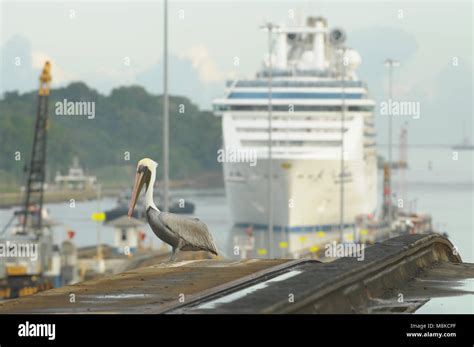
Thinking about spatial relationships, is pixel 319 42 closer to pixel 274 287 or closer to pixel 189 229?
pixel 189 229

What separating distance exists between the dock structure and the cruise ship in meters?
78.2

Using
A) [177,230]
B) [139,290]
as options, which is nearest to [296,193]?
[177,230]

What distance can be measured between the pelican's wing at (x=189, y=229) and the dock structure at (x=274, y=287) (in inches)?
10.7

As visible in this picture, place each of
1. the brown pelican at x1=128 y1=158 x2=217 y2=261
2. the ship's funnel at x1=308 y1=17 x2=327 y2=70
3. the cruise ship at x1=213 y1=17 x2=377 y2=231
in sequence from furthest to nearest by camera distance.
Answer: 1. the ship's funnel at x1=308 y1=17 x2=327 y2=70
2. the cruise ship at x1=213 y1=17 x2=377 y2=231
3. the brown pelican at x1=128 y1=158 x2=217 y2=261

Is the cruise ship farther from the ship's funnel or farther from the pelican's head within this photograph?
the pelican's head

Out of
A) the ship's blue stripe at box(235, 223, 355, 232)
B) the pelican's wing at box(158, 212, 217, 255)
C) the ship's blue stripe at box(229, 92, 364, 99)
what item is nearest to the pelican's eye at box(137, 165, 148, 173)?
the pelican's wing at box(158, 212, 217, 255)

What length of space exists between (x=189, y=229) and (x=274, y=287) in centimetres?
437

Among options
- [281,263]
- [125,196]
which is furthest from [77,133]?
[281,263]

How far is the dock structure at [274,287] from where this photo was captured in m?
13.2

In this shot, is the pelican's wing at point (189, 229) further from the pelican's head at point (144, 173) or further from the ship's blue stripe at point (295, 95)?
the ship's blue stripe at point (295, 95)

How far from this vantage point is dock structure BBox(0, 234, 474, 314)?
13.2 metres

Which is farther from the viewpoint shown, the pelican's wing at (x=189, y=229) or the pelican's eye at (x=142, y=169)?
the pelican's eye at (x=142, y=169)

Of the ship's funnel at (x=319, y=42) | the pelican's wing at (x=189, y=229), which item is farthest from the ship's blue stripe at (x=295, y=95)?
the pelican's wing at (x=189, y=229)

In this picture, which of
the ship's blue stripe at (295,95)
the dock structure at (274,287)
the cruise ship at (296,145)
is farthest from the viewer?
the ship's blue stripe at (295,95)
